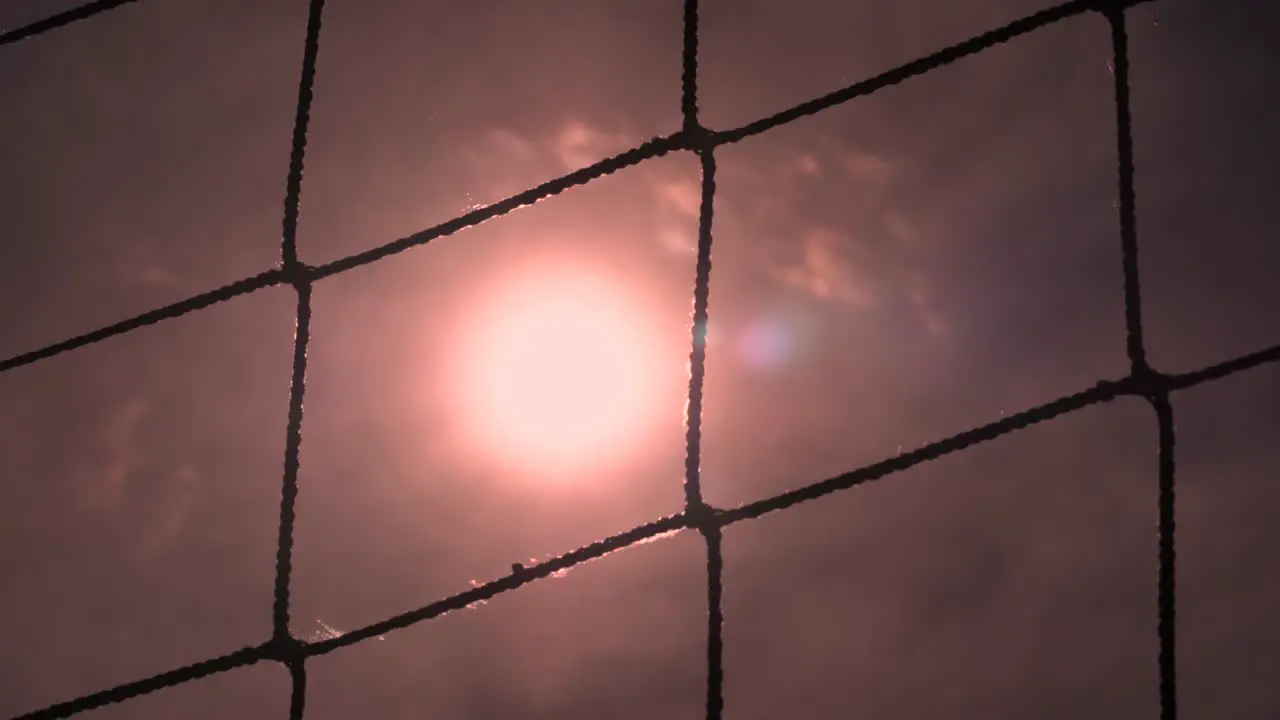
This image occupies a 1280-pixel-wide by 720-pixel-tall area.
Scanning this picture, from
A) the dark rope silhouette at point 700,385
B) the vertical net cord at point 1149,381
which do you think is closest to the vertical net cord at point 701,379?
the dark rope silhouette at point 700,385

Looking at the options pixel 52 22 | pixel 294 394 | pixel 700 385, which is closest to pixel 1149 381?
pixel 700 385

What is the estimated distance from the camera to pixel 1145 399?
4.57ft

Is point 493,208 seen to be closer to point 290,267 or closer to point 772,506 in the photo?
point 290,267

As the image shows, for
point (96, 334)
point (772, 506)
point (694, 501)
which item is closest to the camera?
point (772, 506)

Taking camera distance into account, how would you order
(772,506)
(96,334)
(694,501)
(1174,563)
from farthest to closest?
1. (96,334)
2. (694,501)
3. (772,506)
4. (1174,563)

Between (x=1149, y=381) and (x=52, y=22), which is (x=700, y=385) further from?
(x=52, y=22)

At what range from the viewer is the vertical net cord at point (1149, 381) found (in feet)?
3.91

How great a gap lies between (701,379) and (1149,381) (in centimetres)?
52

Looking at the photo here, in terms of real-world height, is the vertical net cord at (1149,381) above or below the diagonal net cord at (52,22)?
below

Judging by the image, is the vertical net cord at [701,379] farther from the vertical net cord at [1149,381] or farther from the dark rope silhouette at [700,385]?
the vertical net cord at [1149,381]

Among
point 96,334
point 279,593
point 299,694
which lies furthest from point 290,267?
point 299,694

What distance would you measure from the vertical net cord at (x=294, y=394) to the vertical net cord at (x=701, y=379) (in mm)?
476

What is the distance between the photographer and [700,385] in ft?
4.76

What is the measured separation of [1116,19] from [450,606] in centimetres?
107
